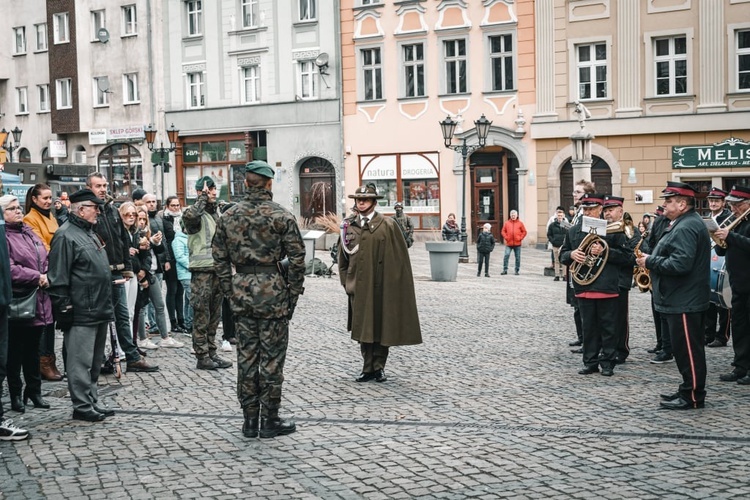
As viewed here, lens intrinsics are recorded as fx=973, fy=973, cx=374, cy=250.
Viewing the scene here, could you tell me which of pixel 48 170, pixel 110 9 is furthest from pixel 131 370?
pixel 110 9

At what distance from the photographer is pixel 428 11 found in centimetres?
3566

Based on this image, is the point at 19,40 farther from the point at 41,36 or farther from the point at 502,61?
the point at 502,61

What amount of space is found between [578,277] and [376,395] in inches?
103

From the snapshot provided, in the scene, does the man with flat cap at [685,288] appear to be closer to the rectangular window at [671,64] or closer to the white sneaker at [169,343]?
the white sneaker at [169,343]

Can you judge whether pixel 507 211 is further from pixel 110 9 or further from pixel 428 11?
pixel 110 9

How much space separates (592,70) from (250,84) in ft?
48.3

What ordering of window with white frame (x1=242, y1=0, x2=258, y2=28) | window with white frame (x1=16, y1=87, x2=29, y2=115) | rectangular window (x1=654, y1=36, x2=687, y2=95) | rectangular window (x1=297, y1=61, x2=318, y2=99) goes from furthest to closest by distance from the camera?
window with white frame (x1=16, y1=87, x2=29, y2=115) → window with white frame (x1=242, y1=0, x2=258, y2=28) → rectangular window (x1=297, y1=61, x2=318, y2=99) → rectangular window (x1=654, y1=36, x2=687, y2=95)

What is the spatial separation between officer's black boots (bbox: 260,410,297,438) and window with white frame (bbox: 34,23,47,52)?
4356 cm

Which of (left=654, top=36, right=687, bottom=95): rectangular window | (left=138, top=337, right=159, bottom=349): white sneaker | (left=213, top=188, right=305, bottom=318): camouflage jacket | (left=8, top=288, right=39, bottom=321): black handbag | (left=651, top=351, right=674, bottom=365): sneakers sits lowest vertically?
(left=651, top=351, right=674, bottom=365): sneakers

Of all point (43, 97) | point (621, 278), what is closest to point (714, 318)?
point (621, 278)

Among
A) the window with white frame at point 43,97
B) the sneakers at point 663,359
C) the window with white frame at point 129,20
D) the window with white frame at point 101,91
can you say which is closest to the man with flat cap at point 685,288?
the sneakers at point 663,359

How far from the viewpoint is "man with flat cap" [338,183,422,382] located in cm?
974

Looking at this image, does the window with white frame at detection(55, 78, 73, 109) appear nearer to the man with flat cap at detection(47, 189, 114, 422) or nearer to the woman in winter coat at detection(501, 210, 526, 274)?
the woman in winter coat at detection(501, 210, 526, 274)

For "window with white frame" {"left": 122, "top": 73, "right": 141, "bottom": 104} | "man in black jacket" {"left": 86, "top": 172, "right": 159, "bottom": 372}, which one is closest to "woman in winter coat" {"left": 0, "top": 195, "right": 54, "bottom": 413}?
"man in black jacket" {"left": 86, "top": 172, "right": 159, "bottom": 372}
